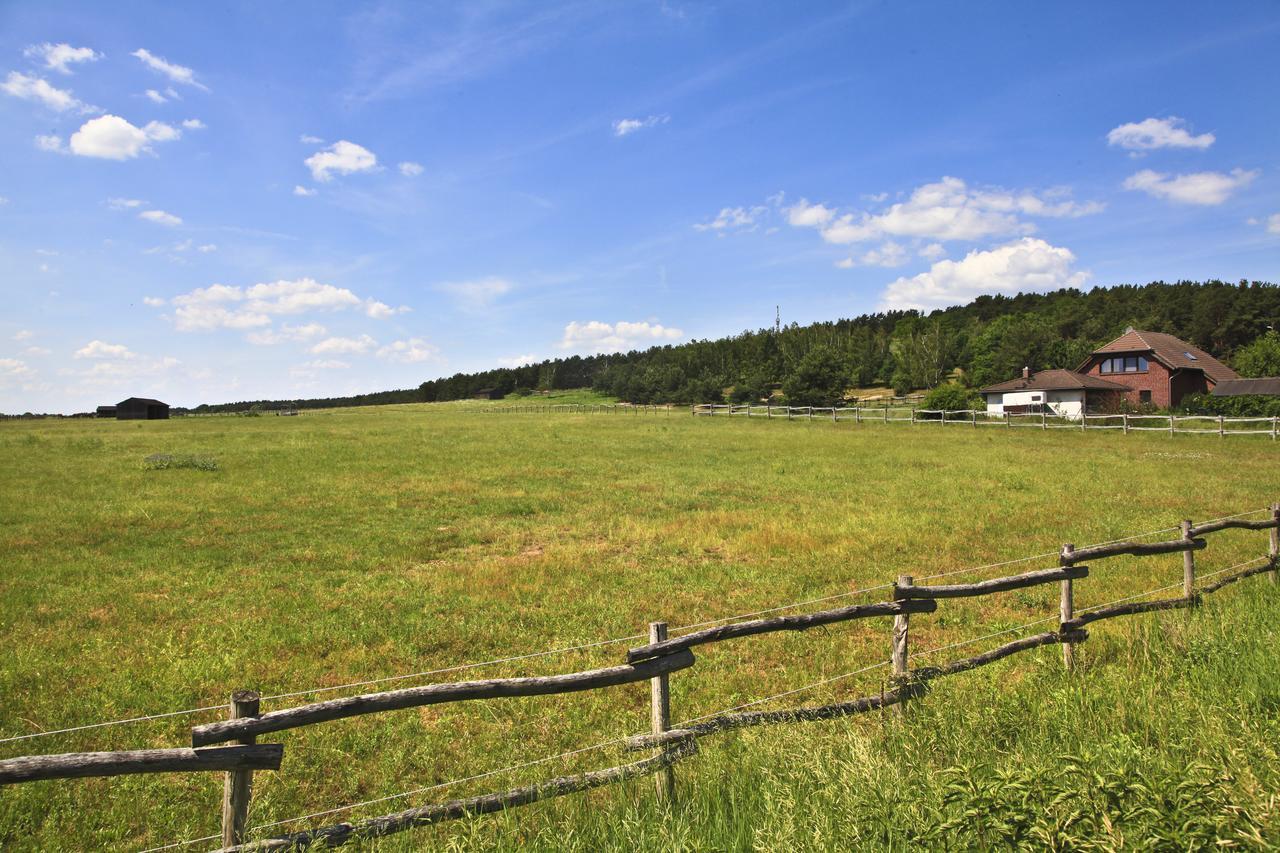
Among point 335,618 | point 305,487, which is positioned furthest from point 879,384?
point 335,618

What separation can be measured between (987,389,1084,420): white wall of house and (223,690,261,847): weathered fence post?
65356mm

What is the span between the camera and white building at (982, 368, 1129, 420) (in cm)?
6081

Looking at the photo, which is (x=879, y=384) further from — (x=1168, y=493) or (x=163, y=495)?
(x=163, y=495)

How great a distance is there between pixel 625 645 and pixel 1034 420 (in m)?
51.8

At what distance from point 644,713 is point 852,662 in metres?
2.95

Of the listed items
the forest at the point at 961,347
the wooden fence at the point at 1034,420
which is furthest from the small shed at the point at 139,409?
the wooden fence at the point at 1034,420

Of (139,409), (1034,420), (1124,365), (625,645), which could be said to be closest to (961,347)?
(1124,365)

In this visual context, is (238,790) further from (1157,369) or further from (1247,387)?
(1247,387)

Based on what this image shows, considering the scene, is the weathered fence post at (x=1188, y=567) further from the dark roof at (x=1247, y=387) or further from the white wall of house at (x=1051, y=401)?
the dark roof at (x=1247, y=387)

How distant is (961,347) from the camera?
429ft

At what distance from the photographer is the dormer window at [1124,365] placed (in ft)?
196

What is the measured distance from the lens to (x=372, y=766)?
6.27 meters

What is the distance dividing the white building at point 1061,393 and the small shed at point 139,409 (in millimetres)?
110488

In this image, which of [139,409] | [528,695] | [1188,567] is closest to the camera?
[528,695]
